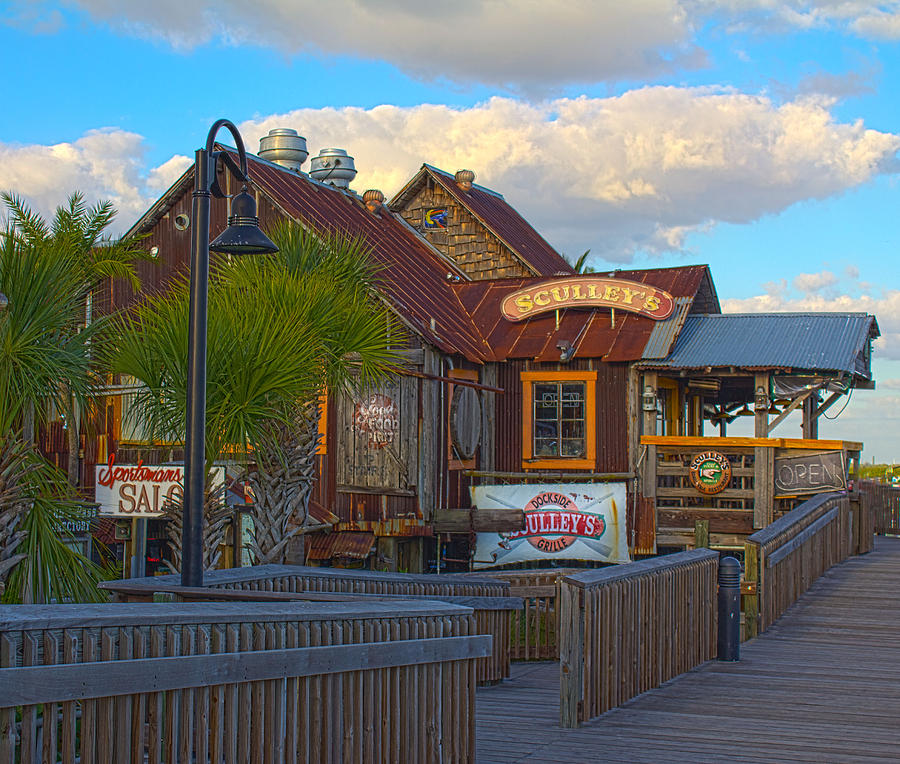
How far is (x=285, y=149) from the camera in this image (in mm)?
26453

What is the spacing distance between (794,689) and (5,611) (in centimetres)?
699

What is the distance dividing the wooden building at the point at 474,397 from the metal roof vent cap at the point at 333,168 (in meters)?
3.04

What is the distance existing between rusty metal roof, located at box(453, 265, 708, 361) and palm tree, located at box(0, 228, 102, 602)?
14315 millimetres

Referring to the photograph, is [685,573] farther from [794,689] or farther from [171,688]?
[171,688]

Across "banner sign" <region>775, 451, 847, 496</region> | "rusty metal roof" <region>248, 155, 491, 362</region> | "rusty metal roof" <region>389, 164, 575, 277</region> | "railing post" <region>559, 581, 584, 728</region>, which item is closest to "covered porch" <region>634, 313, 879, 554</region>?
"banner sign" <region>775, 451, 847, 496</region>

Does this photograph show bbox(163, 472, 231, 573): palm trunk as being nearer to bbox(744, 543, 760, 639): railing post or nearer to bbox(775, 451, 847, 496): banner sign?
bbox(744, 543, 760, 639): railing post

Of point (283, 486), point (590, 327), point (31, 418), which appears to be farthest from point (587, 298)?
point (31, 418)

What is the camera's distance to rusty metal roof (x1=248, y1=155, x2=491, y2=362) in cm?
2108

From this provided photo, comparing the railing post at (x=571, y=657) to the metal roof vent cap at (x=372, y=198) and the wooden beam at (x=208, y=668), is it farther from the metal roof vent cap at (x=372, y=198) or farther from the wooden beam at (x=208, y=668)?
the metal roof vent cap at (x=372, y=198)

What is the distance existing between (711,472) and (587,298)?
13.9 ft

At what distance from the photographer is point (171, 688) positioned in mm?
4672

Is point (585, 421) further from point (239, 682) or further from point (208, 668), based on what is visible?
point (208, 668)

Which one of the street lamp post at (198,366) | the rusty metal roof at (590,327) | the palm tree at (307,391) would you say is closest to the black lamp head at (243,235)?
the street lamp post at (198,366)

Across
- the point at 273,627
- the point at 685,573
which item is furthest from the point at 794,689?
the point at 273,627
